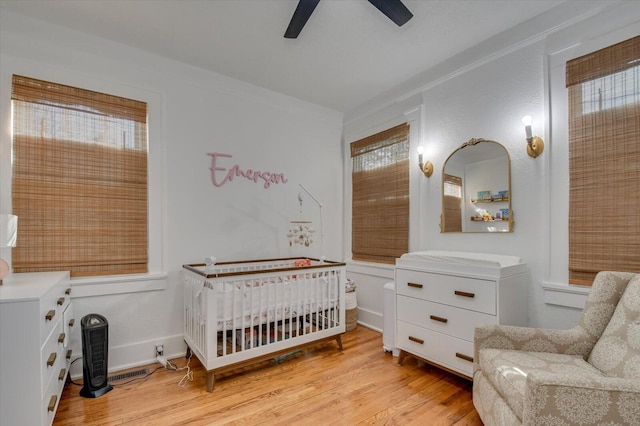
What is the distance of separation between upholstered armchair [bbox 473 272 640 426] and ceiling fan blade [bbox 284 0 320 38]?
198 cm

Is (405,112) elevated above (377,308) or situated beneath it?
elevated above

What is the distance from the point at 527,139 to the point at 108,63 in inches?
125

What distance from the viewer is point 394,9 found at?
1657 millimetres

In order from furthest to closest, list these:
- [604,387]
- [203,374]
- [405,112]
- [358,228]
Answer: [358,228], [405,112], [203,374], [604,387]

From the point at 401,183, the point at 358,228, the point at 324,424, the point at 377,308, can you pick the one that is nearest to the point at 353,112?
the point at 401,183

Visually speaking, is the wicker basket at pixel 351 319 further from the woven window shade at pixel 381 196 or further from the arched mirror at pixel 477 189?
the arched mirror at pixel 477 189

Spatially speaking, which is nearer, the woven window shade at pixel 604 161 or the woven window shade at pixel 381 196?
the woven window shade at pixel 604 161

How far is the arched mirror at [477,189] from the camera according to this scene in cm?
226

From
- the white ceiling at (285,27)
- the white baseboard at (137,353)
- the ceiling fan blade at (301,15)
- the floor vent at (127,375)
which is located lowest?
the floor vent at (127,375)

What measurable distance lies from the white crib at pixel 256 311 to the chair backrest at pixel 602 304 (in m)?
Result: 1.70

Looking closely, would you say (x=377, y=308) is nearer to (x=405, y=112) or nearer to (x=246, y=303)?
(x=246, y=303)

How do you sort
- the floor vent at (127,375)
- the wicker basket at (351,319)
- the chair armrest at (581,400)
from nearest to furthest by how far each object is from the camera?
the chair armrest at (581,400), the floor vent at (127,375), the wicker basket at (351,319)

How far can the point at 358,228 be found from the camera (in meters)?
3.55

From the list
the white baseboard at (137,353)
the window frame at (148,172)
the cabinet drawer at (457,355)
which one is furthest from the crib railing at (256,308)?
the cabinet drawer at (457,355)
